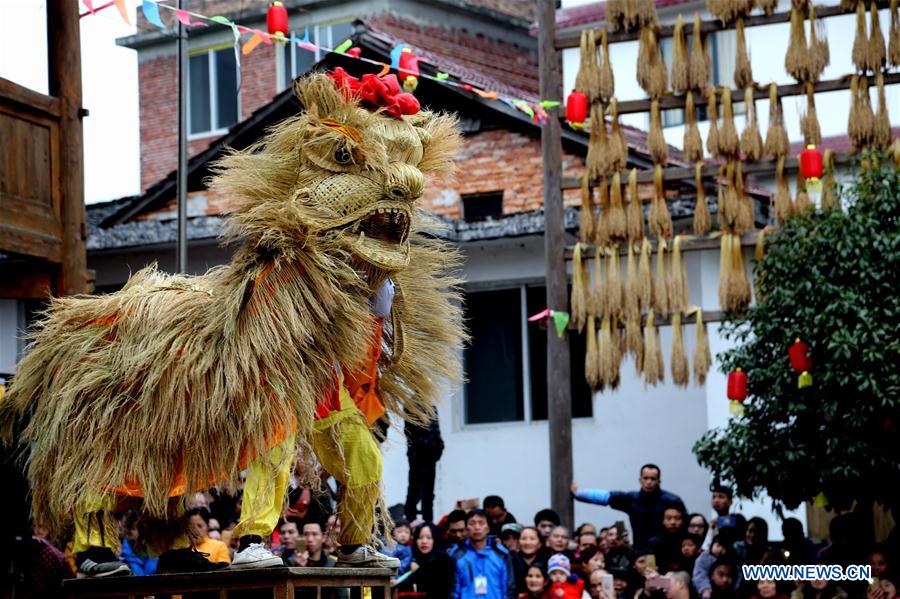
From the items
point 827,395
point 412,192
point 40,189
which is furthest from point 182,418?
point 827,395

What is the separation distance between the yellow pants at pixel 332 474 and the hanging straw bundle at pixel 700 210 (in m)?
6.49

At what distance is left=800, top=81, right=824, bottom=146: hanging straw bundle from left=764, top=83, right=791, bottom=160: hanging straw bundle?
0.17 metres

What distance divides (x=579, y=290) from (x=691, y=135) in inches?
59.9

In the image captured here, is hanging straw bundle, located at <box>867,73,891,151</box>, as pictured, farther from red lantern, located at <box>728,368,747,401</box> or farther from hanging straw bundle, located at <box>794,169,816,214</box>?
red lantern, located at <box>728,368,747,401</box>

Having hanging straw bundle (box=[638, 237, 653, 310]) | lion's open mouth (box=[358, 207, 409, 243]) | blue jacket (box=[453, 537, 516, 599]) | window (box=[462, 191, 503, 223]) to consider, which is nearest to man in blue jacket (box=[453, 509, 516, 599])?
blue jacket (box=[453, 537, 516, 599])

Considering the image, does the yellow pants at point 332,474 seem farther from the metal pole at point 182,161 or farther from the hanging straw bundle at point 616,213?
the hanging straw bundle at point 616,213

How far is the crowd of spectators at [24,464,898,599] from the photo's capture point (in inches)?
359

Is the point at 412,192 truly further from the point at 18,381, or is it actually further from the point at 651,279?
the point at 651,279

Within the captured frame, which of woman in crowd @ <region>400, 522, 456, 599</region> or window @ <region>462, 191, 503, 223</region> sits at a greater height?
window @ <region>462, 191, 503, 223</region>

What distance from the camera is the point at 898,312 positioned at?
32.0 ft

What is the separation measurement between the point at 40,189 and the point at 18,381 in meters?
2.06

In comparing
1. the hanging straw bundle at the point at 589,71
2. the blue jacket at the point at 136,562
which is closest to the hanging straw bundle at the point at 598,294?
the hanging straw bundle at the point at 589,71

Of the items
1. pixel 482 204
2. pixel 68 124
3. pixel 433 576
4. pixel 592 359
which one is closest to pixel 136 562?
pixel 433 576

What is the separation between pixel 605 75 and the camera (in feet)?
39.9
